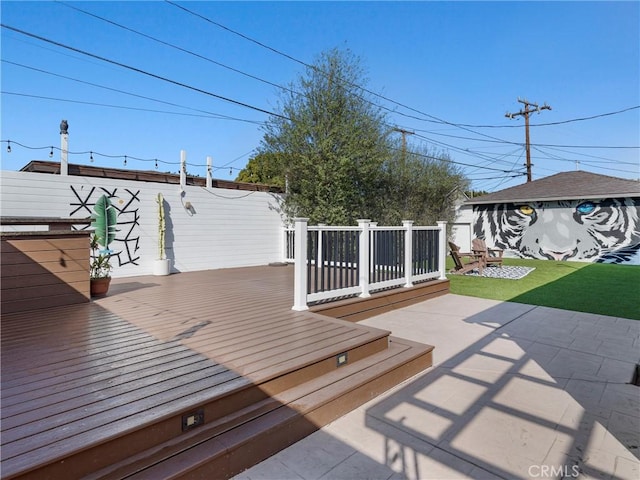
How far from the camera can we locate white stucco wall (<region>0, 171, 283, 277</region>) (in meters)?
6.13

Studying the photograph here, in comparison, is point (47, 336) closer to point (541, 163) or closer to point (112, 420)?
point (112, 420)

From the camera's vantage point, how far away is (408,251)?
604 cm

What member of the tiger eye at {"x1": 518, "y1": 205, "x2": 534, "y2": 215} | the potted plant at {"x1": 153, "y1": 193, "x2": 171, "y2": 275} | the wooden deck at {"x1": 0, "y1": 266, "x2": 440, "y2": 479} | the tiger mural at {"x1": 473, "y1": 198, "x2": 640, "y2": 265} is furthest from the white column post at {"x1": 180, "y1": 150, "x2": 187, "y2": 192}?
the tiger eye at {"x1": 518, "y1": 205, "x2": 534, "y2": 215}

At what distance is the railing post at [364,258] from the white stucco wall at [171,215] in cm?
489

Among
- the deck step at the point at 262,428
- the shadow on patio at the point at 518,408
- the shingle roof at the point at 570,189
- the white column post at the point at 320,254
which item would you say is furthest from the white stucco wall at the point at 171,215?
the shingle roof at the point at 570,189

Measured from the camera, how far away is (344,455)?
6.79 ft

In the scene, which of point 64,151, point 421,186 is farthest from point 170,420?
point 421,186

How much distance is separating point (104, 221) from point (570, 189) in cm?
1588

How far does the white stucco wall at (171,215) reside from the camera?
6.13m

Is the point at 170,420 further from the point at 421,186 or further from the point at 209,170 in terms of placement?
the point at 421,186

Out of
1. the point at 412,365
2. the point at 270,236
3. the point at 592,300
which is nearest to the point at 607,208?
the point at 592,300

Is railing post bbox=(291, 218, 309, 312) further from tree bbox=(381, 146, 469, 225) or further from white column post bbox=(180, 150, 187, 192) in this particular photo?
tree bbox=(381, 146, 469, 225)

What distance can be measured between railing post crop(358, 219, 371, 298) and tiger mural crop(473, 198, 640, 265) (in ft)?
39.4

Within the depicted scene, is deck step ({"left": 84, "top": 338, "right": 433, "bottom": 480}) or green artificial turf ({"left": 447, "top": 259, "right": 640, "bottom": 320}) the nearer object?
deck step ({"left": 84, "top": 338, "right": 433, "bottom": 480})
